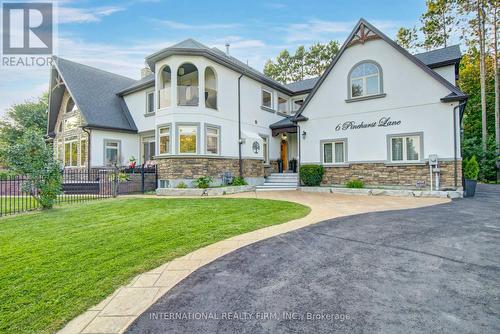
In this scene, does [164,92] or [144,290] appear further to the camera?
[164,92]

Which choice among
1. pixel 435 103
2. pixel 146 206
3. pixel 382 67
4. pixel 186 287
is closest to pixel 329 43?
pixel 382 67

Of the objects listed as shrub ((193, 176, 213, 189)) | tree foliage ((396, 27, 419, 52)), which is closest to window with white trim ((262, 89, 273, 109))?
shrub ((193, 176, 213, 189))

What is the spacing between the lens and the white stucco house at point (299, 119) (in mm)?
12523

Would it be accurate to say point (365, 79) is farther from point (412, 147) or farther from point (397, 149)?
point (412, 147)

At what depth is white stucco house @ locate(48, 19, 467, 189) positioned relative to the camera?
1252cm

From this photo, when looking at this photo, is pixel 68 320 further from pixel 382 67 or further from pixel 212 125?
pixel 382 67

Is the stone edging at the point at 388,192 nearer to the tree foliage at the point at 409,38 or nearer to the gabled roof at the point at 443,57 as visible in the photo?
the gabled roof at the point at 443,57

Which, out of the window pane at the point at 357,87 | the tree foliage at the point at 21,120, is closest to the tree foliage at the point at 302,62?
the window pane at the point at 357,87

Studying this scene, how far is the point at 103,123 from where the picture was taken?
17.2 m

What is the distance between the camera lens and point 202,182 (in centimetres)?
1350

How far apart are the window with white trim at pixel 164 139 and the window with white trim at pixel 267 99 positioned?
7.84m

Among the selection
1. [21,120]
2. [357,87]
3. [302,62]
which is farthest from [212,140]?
[21,120]

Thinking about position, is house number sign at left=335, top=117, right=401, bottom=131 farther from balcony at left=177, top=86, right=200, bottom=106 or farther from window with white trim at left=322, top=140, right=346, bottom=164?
balcony at left=177, top=86, right=200, bottom=106

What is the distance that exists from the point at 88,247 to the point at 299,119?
13.6 m
